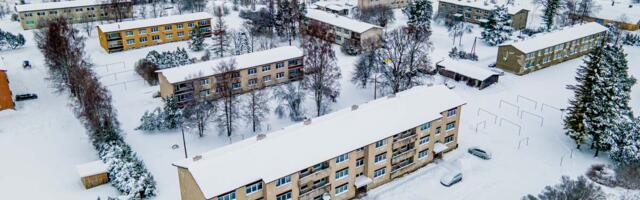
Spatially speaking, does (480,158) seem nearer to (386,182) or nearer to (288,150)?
(386,182)

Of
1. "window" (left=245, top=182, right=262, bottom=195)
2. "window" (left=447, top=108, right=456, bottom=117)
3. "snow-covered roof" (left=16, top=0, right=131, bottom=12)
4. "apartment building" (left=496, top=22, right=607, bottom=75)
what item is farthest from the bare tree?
"snow-covered roof" (left=16, top=0, right=131, bottom=12)

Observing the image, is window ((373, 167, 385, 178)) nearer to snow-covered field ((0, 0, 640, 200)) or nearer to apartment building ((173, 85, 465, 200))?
apartment building ((173, 85, 465, 200))

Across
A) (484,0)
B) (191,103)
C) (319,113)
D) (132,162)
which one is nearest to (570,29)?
(484,0)

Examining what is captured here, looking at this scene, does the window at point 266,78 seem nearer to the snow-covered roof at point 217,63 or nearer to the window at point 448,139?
the snow-covered roof at point 217,63

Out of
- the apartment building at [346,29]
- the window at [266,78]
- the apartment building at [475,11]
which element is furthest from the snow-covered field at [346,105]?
the apartment building at [475,11]

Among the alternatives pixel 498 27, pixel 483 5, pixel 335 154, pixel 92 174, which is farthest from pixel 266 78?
pixel 483 5

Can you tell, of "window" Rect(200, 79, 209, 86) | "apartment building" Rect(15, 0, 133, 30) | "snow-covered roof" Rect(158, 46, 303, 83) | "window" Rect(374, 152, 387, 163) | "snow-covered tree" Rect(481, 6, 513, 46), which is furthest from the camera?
"apartment building" Rect(15, 0, 133, 30)
